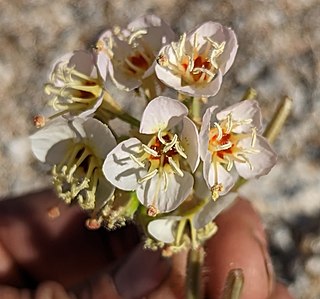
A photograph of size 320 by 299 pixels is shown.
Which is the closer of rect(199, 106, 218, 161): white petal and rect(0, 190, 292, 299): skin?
rect(199, 106, 218, 161): white petal

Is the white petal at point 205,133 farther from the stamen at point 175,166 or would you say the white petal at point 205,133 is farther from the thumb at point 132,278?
the thumb at point 132,278

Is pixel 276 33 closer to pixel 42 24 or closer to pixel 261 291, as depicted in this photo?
pixel 42 24

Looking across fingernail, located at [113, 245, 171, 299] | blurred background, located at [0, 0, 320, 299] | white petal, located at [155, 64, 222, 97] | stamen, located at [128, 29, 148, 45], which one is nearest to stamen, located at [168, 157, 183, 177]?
white petal, located at [155, 64, 222, 97]

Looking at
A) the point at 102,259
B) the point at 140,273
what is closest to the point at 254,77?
the point at 102,259

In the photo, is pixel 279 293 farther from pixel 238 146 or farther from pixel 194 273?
pixel 238 146

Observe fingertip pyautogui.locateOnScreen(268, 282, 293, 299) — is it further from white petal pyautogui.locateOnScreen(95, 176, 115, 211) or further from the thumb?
white petal pyautogui.locateOnScreen(95, 176, 115, 211)

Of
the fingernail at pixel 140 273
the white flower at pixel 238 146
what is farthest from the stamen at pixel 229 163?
the fingernail at pixel 140 273

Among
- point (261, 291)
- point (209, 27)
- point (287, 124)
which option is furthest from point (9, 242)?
point (209, 27)
